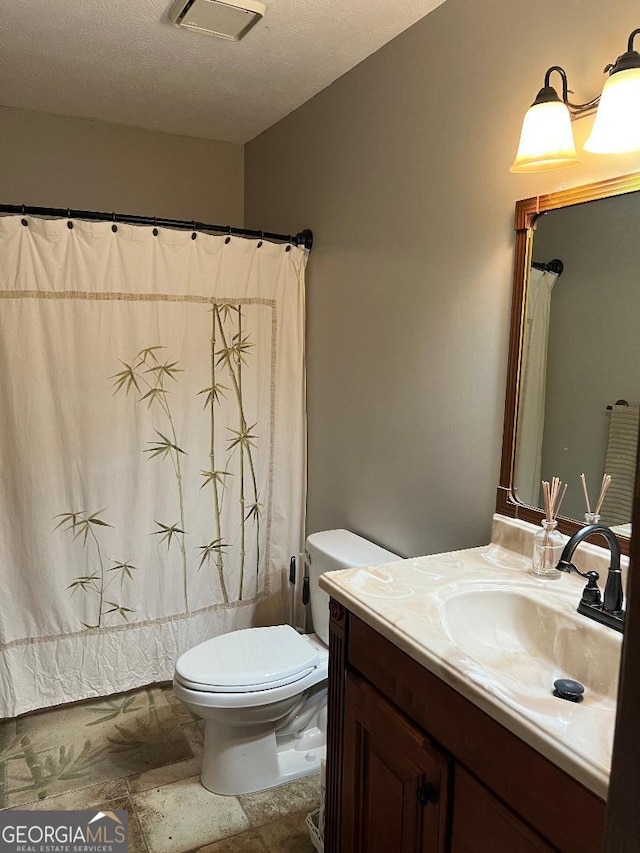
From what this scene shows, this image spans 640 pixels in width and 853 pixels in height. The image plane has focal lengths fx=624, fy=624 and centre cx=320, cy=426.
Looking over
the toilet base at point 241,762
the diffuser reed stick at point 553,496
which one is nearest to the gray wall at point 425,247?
the diffuser reed stick at point 553,496

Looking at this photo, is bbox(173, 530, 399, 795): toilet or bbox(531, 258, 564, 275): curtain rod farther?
bbox(173, 530, 399, 795): toilet

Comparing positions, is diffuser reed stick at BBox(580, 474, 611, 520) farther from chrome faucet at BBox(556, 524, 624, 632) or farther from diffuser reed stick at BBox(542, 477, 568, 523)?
chrome faucet at BBox(556, 524, 624, 632)

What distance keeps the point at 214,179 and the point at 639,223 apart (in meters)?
2.29

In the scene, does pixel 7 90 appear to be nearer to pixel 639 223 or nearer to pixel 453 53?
pixel 453 53

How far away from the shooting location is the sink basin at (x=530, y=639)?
1132 millimetres

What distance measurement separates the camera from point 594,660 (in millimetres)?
1164

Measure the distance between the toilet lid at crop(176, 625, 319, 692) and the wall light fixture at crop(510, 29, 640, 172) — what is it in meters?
1.51

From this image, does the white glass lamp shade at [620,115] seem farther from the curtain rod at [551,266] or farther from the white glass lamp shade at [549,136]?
the curtain rod at [551,266]

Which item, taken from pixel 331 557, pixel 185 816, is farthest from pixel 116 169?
pixel 185 816

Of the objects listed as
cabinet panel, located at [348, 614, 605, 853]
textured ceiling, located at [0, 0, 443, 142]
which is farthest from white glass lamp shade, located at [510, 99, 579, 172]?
cabinet panel, located at [348, 614, 605, 853]

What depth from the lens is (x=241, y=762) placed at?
6.42 ft

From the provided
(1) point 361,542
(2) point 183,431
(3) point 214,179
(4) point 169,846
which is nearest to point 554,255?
(1) point 361,542

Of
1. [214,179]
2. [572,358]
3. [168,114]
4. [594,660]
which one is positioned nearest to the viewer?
[594,660]

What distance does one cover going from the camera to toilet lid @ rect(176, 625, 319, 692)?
1.83 meters
